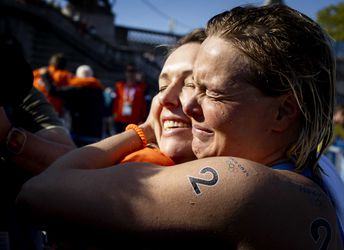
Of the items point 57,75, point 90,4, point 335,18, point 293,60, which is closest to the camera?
point 293,60

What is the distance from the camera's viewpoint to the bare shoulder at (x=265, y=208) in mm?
1241

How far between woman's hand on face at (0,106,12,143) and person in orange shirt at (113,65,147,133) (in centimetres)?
688

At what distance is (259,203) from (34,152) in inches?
54.8

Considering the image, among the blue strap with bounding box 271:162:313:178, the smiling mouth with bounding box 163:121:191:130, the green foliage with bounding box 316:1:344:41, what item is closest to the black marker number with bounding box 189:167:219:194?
the blue strap with bounding box 271:162:313:178

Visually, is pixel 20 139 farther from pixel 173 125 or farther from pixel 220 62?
pixel 220 62

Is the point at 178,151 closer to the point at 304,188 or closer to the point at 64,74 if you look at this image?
the point at 304,188

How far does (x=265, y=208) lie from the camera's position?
4.08 feet

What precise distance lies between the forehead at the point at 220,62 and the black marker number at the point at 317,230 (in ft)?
1.63

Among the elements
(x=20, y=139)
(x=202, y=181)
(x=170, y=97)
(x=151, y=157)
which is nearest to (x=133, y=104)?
(x=20, y=139)

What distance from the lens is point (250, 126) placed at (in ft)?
4.75

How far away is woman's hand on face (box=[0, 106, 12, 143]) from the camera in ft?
6.75

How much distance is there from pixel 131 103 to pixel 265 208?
7845mm

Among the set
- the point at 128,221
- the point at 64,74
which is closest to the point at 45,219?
the point at 128,221

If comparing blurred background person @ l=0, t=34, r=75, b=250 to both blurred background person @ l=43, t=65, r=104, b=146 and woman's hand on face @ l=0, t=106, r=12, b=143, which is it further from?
blurred background person @ l=43, t=65, r=104, b=146
